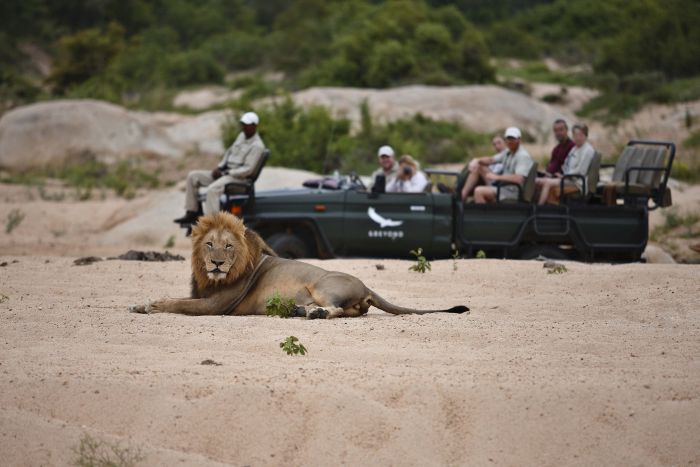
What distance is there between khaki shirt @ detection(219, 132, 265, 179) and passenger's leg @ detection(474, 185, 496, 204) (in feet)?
7.92

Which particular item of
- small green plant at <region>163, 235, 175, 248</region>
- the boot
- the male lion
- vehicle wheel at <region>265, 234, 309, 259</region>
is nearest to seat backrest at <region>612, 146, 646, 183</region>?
vehicle wheel at <region>265, 234, 309, 259</region>

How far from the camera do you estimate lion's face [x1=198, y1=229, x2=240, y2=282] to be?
827 cm

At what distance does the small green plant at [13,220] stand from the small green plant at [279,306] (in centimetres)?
1037

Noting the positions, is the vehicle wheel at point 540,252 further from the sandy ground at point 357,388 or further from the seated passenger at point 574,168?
the sandy ground at point 357,388

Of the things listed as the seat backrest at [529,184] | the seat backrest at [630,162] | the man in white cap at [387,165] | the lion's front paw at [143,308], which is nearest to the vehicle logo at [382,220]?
the man in white cap at [387,165]

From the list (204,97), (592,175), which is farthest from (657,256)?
(204,97)

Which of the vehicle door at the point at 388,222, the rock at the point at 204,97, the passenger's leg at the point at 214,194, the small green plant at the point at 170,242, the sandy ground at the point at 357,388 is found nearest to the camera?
the sandy ground at the point at 357,388

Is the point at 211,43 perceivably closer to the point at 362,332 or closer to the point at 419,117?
the point at 419,117

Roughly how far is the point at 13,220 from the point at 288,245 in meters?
6.96

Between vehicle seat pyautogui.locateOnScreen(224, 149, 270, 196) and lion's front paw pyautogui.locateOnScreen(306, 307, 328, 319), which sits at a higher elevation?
vehicle seat pyautogui.locateOnScreen(224, 149, 270, 196)

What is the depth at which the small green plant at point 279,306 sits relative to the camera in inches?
324

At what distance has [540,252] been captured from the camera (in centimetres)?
1305

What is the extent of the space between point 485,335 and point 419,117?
71.2 feet

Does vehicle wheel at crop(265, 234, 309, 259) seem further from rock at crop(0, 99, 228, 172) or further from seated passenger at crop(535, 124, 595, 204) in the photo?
rock at crop(0, 99, 228, 172)
